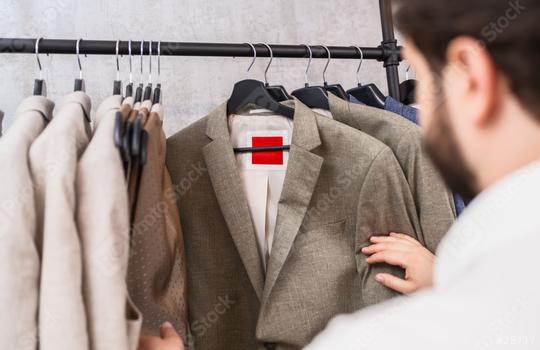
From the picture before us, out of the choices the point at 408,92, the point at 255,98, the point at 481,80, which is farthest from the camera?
the point at 408,92

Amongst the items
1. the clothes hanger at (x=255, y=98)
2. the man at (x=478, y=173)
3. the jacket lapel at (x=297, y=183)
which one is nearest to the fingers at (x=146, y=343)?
the jacket lapel at (x=297, y=183)

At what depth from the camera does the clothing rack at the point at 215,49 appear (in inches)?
36.4

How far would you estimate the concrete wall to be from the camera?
1.41 m

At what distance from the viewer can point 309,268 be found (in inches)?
38.1

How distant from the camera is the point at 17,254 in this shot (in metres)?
0.61

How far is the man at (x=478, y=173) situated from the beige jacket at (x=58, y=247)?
13.1 inches

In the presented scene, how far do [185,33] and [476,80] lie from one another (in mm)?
1230

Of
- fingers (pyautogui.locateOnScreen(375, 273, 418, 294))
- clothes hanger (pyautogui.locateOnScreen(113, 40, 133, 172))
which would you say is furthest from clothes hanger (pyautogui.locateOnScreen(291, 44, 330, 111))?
clothes hanger (pyautogui.locateOnScreen(113, 40, 133, 172))

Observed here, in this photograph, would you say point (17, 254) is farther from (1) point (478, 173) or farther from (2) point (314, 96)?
(2) point (314, 96)

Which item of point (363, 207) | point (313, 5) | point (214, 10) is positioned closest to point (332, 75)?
point (313, 5)

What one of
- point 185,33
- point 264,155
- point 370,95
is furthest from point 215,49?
point 185,33

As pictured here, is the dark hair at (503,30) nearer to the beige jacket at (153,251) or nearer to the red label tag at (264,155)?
the beige jacket at (153,251)

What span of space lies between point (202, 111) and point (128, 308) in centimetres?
94

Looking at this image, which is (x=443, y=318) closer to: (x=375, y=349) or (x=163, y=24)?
(x=375, y=349)
